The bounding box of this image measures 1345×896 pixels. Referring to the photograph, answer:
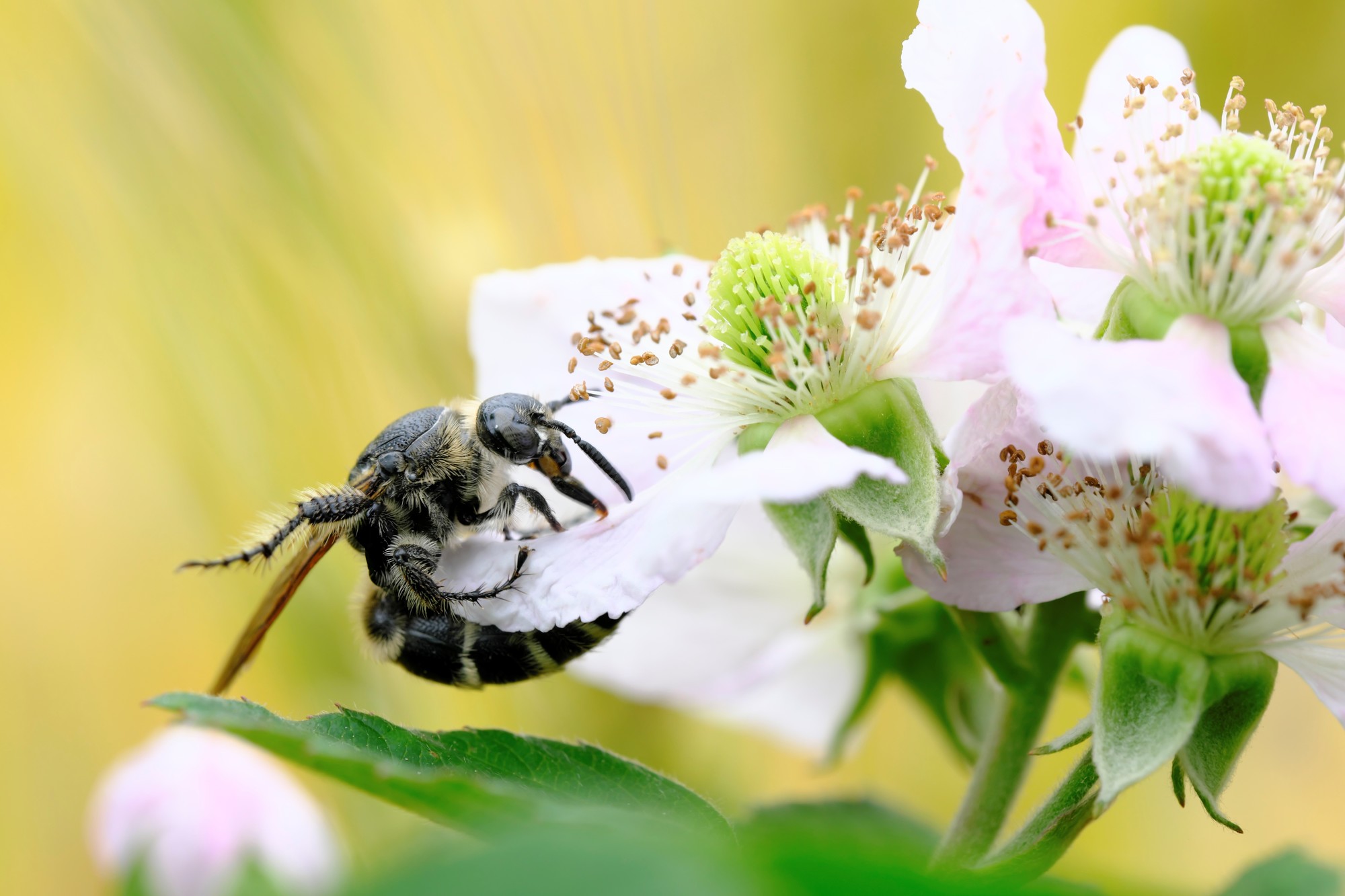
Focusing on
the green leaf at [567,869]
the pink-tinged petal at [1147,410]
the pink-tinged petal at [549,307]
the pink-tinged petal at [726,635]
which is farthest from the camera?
the pink-tinged petal at [726,635]

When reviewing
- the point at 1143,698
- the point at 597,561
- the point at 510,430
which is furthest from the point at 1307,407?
the point at 510,430

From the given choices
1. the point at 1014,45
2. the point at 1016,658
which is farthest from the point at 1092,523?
the point at 1014,45

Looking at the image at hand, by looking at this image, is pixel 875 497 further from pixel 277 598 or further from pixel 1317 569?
pixel 277 598

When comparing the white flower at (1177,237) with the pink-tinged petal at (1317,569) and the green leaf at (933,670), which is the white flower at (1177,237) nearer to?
the pink-tinged petal at (1317,569)

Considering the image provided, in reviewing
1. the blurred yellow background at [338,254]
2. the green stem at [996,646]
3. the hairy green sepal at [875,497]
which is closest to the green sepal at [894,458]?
the hairy green sepal at [875,497]

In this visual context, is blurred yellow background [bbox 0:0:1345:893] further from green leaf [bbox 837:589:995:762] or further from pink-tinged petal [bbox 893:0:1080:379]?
pink-tinged petal [bbox 893:0:1080:379]

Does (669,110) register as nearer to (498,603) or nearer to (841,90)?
(841,90)
